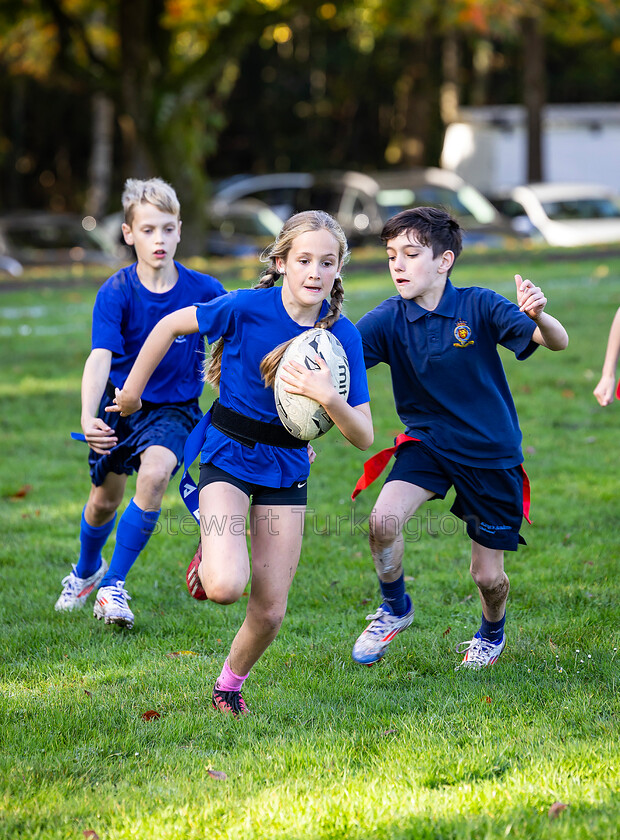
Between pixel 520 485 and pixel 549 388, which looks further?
pixel 549 388

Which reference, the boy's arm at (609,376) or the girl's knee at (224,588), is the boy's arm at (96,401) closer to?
the girl's knee at (224,588)

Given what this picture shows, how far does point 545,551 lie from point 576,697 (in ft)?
6.71

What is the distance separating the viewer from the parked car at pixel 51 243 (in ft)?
67.2

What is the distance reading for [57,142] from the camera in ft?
123

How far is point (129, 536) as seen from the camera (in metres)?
5.17

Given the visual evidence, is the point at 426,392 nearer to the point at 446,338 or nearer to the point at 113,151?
the point at 446,338

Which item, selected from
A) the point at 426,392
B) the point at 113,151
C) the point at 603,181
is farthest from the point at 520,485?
the point at 113,151

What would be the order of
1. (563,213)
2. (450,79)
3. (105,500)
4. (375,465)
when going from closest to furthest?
1. (375,465)
2. (105,500)
3. (563,213)
4. (450,79)

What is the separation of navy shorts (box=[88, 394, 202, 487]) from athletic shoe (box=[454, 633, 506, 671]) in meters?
1.58

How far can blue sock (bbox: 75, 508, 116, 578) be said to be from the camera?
5512mm

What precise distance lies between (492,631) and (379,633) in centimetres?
48

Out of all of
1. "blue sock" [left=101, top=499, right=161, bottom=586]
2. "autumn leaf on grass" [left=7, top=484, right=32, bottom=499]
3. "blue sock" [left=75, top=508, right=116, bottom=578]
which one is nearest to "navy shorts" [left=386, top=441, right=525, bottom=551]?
"blue sock" [left=101, top=499, right=161, bottom=586]

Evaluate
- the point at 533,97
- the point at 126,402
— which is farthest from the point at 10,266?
the point at 126,402

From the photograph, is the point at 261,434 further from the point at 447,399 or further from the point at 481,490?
the point at 481,490
